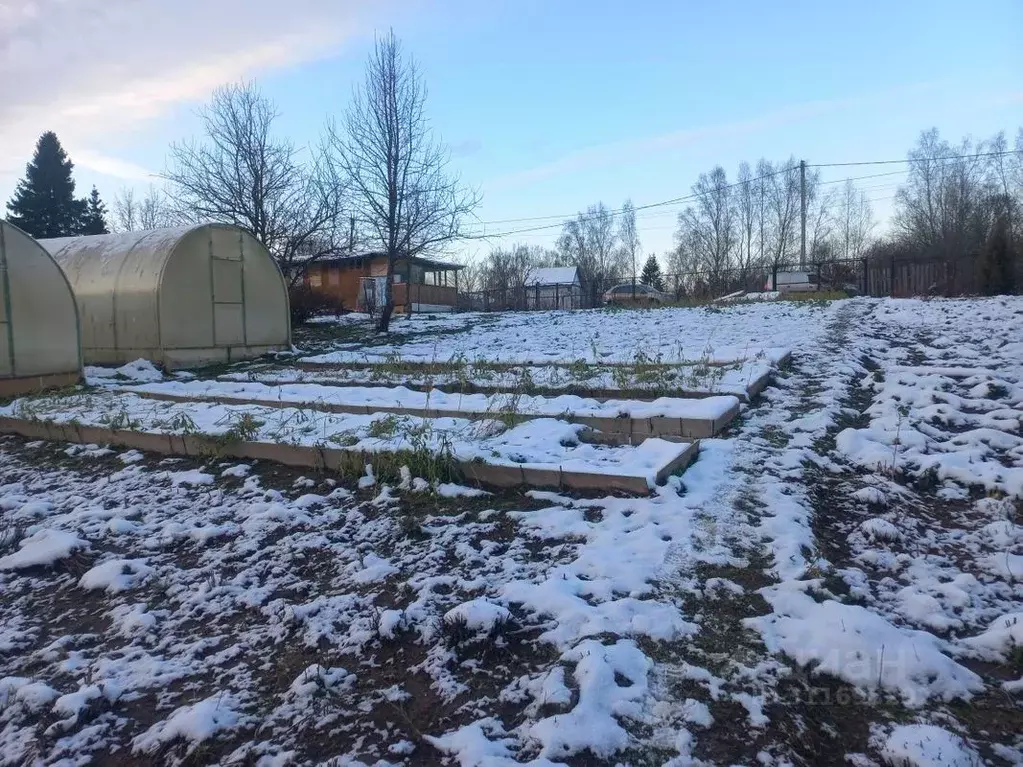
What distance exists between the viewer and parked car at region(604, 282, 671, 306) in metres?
28.1

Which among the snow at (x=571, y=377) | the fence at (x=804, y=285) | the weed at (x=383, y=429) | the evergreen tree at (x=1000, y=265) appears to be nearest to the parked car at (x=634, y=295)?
the fence at (x=804, y=285)

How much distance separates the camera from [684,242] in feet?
193

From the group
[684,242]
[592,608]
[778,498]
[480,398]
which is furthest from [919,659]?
[684,242]

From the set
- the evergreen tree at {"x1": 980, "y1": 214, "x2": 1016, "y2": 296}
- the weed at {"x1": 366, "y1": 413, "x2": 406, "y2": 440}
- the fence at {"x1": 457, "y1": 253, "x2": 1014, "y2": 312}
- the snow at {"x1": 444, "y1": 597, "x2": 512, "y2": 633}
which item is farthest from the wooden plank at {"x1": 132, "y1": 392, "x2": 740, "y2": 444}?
the fence at {"x1": 457, "y1": 253, "x2": 1014, "y2": 312}

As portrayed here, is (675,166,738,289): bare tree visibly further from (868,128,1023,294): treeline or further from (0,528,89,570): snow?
(0,528,89,570): snow

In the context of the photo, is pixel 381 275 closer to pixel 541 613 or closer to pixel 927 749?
pixel 541 613

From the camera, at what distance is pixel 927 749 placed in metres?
2.06

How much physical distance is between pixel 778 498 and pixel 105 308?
46.0ft

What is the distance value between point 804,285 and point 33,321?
81.6 ft

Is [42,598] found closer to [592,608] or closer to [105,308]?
[592,608]

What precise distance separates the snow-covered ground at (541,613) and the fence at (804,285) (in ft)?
62.6

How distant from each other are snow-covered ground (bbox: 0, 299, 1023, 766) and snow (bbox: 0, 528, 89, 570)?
0.06ft

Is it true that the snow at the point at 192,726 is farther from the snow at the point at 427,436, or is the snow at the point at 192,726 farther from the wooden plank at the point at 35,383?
the wooden plank at the point at 35,383

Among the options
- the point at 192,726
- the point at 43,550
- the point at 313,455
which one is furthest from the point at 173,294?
the point at 192,726
